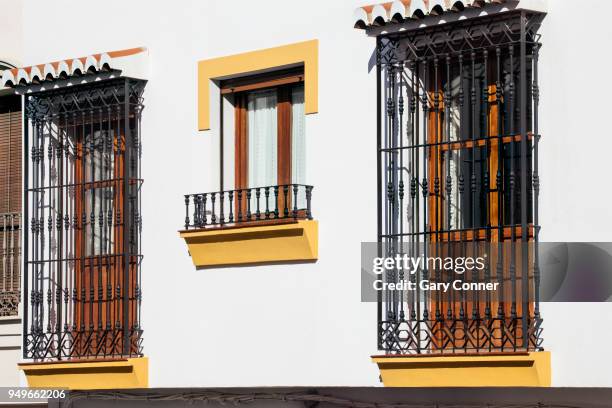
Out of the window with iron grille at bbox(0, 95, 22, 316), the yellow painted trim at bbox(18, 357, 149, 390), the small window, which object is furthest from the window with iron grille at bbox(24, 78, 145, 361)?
the small window

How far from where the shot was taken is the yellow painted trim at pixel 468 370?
469 inches

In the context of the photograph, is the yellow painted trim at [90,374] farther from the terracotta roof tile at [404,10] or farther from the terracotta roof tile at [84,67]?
the terracotta roof tile at [404,10]

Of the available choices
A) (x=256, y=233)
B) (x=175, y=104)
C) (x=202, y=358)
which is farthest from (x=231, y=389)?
(x=175, y=104)

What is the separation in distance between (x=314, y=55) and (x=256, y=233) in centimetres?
157

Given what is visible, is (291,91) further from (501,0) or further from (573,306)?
(573,306)

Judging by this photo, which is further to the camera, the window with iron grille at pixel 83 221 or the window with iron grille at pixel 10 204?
the window with iron grille at pixel 10 204

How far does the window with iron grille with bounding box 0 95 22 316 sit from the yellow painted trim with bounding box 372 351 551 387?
528cm

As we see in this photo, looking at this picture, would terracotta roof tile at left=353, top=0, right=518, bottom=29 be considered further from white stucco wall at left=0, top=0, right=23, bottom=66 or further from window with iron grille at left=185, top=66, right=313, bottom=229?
white stucco wall at left=0, top=0, right=23, bottom=66

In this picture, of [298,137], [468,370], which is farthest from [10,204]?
[468,370]

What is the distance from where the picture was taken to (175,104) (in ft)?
48.6

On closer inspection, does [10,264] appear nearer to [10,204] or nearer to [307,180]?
[10,204]

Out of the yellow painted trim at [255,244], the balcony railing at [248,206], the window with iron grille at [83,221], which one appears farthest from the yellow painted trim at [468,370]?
the window with iron grille at [83,221]

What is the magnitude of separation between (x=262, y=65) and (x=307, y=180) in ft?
3.57

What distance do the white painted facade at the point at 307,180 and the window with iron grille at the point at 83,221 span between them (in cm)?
18
